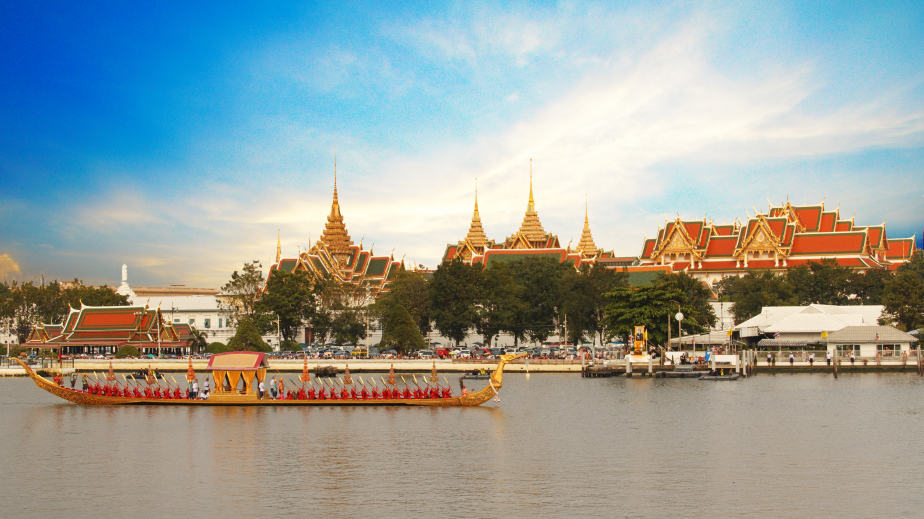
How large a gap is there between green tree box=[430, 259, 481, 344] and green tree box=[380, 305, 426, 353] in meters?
4.88

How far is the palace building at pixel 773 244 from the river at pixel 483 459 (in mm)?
78746

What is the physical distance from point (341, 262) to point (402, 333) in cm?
4415

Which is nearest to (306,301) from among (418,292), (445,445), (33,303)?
(418,292)

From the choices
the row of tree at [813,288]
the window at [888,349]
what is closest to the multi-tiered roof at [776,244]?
the row of tree at [813,288]

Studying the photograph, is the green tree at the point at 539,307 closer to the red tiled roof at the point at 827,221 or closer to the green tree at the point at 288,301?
the green tree at the point at 288,301

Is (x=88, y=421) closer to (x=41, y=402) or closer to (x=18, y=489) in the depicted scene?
(x=41, y=402)

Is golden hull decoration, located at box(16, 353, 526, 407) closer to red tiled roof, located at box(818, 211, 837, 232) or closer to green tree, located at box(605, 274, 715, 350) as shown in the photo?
green tree, located at box(605, 274, 715, 350)

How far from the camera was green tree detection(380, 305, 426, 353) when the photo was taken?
81.4 m

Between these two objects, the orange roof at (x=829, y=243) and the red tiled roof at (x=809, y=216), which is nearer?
the orange roof at (x=829, y=243)

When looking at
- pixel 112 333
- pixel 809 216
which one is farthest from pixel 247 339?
pixel 809 216

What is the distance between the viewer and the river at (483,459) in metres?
26.2

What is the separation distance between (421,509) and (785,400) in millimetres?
30134

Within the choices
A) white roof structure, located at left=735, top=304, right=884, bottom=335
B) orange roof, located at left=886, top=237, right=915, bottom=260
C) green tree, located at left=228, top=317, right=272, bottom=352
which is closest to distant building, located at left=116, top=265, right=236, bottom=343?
green tree, located at left=228, top=317, right=272, bottom=352

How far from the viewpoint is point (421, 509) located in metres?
25.7
